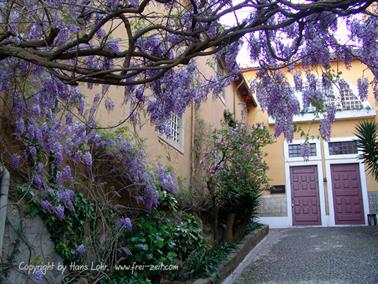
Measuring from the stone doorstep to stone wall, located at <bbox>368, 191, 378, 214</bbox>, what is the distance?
5389mm

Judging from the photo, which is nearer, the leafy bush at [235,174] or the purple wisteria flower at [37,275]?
the purple wisteria flower at [37,275]

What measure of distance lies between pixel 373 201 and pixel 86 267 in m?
12.8

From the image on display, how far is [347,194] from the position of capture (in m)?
14.9

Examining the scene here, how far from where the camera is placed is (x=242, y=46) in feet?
17.1

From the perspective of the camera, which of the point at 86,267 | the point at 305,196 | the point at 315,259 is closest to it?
the point at 86,267

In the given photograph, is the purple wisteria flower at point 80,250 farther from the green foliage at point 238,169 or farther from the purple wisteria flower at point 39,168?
the green foliage at point 238,169

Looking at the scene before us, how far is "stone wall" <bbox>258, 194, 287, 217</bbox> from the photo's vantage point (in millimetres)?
15539

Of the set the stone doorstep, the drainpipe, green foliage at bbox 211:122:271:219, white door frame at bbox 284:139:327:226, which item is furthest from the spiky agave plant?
the drainpipe

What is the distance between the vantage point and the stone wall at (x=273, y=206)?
51.0 feet

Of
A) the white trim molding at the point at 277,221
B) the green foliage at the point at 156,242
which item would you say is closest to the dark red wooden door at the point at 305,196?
the white trim molding at the point at 277,221

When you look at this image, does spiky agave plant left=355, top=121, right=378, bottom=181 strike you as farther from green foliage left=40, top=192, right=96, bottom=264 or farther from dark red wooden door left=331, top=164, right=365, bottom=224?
green foliage left=40, top=192, right=96, bottom=264

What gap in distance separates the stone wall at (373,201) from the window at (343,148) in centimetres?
171

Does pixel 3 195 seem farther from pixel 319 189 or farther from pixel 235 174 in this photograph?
pixel 319 189

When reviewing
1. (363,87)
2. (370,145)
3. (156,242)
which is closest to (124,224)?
(156,242)
